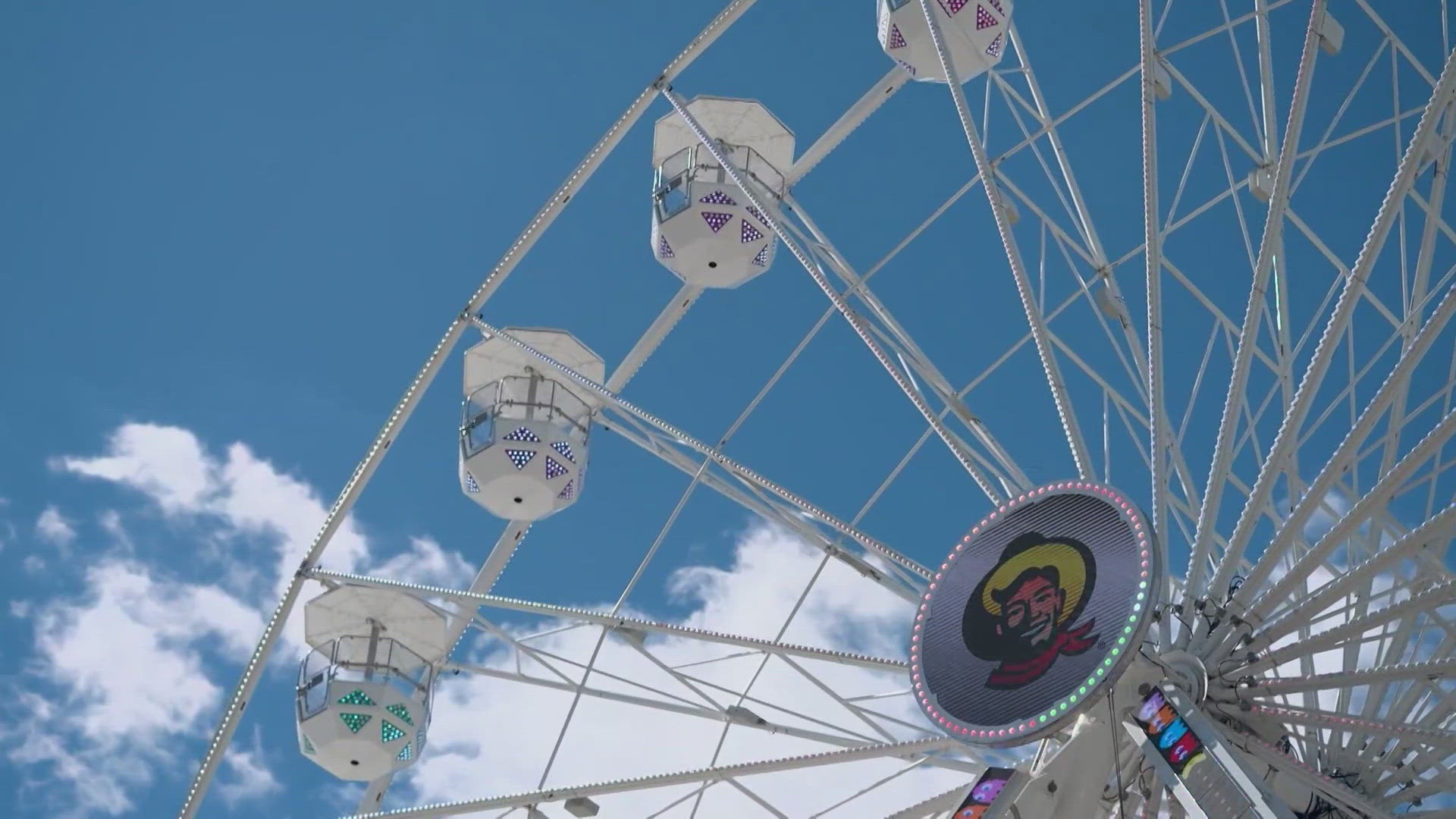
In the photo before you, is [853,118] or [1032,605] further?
[853,118]

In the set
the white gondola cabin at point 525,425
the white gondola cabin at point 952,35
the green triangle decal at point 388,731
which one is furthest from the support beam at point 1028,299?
the green triangle decal at point 388,731

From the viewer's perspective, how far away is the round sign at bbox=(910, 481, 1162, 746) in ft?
36.7

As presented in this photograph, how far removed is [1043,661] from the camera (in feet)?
38.1

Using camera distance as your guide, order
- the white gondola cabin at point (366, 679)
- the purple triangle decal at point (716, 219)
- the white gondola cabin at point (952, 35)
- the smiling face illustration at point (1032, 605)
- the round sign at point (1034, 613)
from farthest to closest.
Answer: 1. the purple triangle decal at point (716, 219)
2. the white gondola cabin at point (366, 679)
3. the white gondola cabin at point (952, 35)
4. the smiling face illustration at point (1032, 605)
5. the round sign at point (1034, 613)

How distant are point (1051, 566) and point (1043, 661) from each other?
0.70m

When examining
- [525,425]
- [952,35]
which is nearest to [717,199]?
[952,35]

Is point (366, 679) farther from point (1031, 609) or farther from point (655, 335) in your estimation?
point (1031, 609)

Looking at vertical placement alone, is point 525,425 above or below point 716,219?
below

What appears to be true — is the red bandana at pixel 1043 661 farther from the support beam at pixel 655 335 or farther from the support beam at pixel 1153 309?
the support beam at pixel 655 335

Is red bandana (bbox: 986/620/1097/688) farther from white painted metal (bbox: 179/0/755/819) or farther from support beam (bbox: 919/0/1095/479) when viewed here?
white painted metal (bbox: 179/0/755/819)

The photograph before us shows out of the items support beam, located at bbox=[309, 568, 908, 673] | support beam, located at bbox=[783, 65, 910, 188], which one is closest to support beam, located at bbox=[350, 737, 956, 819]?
support beam, located at bbox=[309, 568, 908, 673]

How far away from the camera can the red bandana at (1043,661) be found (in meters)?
11.4

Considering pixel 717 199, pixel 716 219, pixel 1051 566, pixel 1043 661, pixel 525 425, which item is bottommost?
pixel 1043 661

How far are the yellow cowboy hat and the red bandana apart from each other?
0.15 meters
